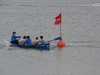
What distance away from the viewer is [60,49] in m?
52.8

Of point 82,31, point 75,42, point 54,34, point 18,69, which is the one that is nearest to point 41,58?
point 18,69

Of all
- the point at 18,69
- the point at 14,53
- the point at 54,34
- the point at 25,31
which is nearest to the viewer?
the point at 18,69

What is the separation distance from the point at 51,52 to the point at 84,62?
652cm

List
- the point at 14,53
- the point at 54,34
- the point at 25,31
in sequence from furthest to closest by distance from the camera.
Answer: the point at 25,31 < the point at 54,34 < the point at 14,53

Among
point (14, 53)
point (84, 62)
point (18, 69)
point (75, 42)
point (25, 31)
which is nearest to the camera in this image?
point (18, 69)

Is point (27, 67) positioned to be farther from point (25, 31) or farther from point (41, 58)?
point (25, 31)

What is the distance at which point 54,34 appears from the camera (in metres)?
69.7

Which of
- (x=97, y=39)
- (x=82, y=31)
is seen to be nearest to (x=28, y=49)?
(x=97, y=39)

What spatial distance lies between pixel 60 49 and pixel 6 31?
22.5 meters

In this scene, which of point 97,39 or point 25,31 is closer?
point 97,39

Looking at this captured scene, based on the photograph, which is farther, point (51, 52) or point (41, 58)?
point (51, 52)

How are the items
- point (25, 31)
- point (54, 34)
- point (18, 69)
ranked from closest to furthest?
point (18, 69) → point (54, 34) → point (25, 31)

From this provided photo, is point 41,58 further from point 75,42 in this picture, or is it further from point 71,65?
point 75,42

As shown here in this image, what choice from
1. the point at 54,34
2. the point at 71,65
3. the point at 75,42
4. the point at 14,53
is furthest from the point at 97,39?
the point at 71,65
